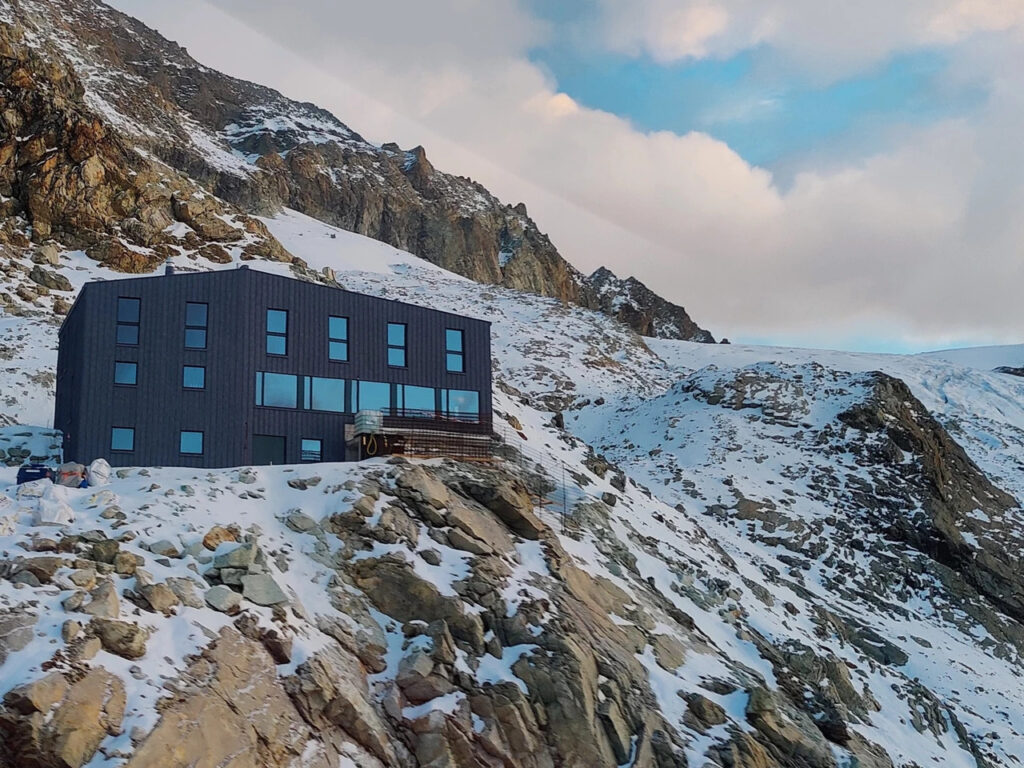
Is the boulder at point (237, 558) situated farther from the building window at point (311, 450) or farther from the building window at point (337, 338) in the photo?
the building window at point (337, 338)

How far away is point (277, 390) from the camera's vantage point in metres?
28.4

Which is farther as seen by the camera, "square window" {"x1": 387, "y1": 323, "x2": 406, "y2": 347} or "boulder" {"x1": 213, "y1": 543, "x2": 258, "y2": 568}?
"square window" {"x1": 387, "y1": 323, "x2": 406, "y2": 347}

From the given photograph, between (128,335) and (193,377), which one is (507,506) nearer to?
(193,377)

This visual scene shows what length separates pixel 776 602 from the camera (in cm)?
3209

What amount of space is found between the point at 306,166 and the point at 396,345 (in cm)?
10823

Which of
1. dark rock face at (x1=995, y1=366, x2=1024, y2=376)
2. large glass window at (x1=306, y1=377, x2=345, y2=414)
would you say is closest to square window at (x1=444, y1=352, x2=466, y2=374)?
large glass window at (x1=306, y1=377, x2=345, y2=414)

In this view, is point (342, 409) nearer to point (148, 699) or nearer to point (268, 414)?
point (268, 414)

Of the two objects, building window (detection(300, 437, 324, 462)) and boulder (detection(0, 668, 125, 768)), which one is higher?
building window (detection(300, 437, 324, 462))

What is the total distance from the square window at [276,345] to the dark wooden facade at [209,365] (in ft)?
0.42

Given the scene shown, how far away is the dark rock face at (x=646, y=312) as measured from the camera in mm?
133500

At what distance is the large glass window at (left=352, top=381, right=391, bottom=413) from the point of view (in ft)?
97.6

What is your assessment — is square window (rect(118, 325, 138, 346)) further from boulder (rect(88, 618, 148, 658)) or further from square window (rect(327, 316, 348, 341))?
boulder (rect(88, 618, 148, 658))

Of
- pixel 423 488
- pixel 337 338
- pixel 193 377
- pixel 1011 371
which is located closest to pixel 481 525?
pixel 423 488

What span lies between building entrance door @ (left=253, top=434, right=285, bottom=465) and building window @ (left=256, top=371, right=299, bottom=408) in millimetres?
964
